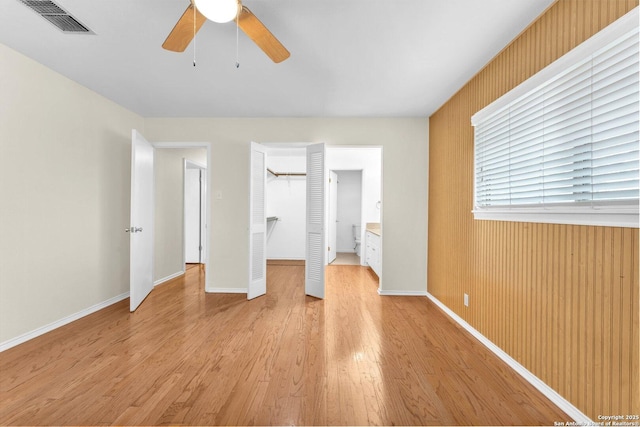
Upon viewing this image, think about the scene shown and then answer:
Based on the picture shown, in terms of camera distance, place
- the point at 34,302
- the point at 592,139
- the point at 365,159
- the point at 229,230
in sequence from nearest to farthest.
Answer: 1. the point at 592,139
2. the point at 34,302
3. the point at 229,230
4. the point at 365,159

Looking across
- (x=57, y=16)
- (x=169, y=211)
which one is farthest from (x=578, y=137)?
(x=169, y=211)

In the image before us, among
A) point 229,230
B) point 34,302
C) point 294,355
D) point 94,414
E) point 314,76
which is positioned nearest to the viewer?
point 94,414

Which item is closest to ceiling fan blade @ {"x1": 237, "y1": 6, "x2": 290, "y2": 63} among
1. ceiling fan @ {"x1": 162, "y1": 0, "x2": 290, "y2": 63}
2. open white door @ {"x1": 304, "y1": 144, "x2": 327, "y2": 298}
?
ceiling fan @ {"x1": 162, "y1": 0, "x2": 290, "y2": 63}

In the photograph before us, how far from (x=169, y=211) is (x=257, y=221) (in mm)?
1769

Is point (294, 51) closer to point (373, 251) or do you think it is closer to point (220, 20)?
point (220, 20)

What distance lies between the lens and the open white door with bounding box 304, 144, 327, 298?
4082 millimetres

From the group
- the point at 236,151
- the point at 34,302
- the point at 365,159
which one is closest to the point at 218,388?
the point at 34,302

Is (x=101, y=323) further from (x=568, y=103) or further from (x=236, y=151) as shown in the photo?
(x=568, y=103)

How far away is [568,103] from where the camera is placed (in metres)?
1.75

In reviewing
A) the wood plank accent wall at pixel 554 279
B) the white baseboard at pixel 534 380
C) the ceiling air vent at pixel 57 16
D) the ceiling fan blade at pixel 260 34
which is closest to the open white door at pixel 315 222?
the wood plank accent wall at pixel 554 279

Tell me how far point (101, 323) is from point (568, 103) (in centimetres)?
422

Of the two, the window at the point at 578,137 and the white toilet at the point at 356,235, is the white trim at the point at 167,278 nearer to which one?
the white toilet at the point at 356,235

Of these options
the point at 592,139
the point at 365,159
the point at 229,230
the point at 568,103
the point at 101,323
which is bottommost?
the point at 101,323

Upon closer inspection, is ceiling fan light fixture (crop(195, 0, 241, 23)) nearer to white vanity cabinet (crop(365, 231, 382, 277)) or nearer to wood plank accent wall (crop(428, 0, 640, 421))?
wood plank accent wall (crop(428, 0, 640, 421))
